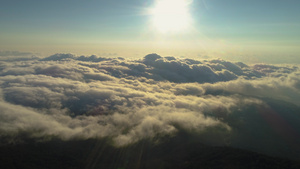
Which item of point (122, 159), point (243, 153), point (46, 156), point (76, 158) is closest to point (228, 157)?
point (243, 153)

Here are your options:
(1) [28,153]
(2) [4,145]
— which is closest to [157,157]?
(1) [28,153]

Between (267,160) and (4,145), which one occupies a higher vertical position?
(267,160)

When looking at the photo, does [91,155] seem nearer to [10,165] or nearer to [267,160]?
[10,165]

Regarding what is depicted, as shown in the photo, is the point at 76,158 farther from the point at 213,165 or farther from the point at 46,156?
the point at 213,165

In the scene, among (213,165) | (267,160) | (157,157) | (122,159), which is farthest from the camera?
(157,157)

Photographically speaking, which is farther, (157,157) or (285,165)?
(157,157)

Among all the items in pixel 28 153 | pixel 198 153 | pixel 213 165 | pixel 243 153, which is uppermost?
pixel 243 153

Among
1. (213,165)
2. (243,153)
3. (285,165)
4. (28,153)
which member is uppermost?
(285,165)

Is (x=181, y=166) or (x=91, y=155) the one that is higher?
(x=181, y=166)

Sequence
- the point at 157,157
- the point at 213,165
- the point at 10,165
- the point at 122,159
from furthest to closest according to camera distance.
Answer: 1. the point at 157,157
2. the point at 122,159
3. the point at 10,165
4. the point at 213,165
